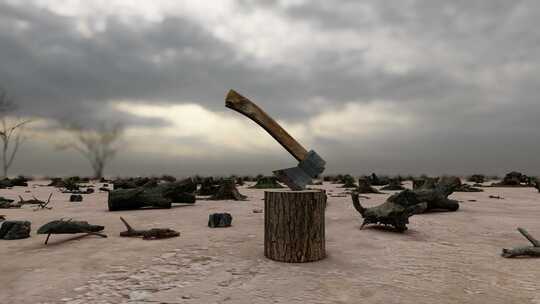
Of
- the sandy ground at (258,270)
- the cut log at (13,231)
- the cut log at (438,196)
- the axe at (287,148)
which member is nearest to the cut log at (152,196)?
the sandy ground at (258,270)

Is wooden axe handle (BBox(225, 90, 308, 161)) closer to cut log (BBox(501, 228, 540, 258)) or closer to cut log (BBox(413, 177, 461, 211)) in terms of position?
cut log (BBox(501, 228, 540, 258))

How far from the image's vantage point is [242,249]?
5.16 meters

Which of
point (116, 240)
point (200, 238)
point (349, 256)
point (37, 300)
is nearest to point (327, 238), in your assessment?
point (349, 256)

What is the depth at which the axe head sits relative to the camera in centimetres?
487

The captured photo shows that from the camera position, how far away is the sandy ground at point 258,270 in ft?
11.2

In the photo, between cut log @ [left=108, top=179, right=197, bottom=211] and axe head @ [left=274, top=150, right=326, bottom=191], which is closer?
axe head @ [left=274, top=150, right=326, bottom=191]

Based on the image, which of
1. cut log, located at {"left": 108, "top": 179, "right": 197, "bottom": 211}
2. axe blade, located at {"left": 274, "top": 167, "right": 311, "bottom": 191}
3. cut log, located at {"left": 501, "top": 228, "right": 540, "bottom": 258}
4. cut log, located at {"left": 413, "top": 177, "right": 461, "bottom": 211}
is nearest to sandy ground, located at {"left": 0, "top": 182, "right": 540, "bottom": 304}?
cut log, located at {"left": 501, "top": 228, "right": 540, "bottom": 258}

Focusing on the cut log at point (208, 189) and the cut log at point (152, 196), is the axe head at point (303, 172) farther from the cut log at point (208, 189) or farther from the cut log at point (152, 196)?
the cut log at point (208, 189)

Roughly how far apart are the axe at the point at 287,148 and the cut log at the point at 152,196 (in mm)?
6133

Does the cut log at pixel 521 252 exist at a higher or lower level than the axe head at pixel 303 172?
lower

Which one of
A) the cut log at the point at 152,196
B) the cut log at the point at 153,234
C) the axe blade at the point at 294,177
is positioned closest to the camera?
the axe blade at the point at 294,177

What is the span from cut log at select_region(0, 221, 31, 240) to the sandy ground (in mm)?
208

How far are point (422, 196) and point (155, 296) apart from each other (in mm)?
7554

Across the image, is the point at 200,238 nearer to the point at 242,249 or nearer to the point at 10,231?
the point at 242,249
